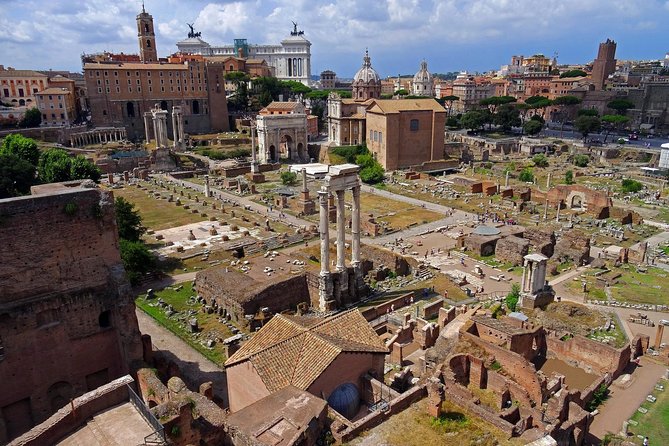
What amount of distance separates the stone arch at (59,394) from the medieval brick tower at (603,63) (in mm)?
145138

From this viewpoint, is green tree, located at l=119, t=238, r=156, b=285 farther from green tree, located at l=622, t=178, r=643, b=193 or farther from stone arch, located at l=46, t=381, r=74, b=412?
green tree, located at l=622, t=178, r=643, b=193

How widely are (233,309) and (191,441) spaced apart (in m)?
14.0

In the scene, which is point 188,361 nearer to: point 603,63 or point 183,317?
point 183,317

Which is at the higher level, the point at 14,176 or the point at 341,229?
the point at 14,176

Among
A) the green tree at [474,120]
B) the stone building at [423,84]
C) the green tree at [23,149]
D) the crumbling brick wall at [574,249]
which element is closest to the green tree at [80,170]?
the green tree at [23,149]

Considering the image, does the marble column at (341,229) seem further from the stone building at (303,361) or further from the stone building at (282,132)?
the stone building at (282,132)

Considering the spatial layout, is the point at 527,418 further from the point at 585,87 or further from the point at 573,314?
the point at 585,87

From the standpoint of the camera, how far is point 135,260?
Answer: 33500 mm

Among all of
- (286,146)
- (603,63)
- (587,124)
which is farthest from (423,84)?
(286,146)

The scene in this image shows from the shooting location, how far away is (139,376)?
1914 centimetres

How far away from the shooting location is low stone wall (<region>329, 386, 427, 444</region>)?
15625mm

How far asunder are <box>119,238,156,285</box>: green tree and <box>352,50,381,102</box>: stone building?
228ft

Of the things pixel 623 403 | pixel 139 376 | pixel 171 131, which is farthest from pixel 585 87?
pixel 139 376

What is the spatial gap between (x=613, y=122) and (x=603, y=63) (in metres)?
39.2
